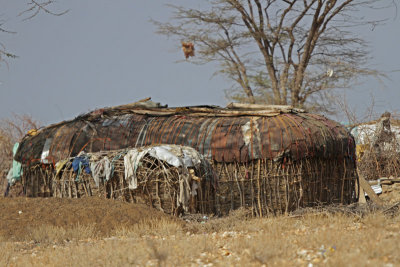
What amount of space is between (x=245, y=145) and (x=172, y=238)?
503 centimetres

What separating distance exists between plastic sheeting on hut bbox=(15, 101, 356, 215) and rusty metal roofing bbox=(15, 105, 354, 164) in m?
0.02

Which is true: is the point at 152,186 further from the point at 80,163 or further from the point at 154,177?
the point at 80,163

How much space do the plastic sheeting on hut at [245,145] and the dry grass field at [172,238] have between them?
115cm

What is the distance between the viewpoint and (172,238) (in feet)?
23.0

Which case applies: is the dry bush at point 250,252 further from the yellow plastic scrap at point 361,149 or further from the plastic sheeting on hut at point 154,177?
the yellow plastic scrap at point 361,149

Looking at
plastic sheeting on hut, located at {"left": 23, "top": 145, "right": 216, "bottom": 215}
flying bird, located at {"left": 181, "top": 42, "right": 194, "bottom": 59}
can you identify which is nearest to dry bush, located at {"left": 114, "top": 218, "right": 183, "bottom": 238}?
plastic sheeting on hut, located at {"left": 23, "top": 145, "right": 216, "bottom": 215}

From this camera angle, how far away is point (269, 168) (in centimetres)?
1165

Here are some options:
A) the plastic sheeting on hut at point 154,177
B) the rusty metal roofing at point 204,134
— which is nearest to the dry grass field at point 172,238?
the plastic sheeting on hut at point 154,177

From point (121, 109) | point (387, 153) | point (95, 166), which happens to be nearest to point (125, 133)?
point (121, 109)

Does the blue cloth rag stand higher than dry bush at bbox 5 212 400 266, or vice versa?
the blue cloth rag

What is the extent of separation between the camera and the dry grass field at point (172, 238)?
516 cm

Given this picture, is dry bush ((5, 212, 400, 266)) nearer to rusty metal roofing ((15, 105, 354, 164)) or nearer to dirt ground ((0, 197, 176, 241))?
dirt ground ((0, 197, 176, 241))

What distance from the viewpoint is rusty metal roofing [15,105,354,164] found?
11.7 meters

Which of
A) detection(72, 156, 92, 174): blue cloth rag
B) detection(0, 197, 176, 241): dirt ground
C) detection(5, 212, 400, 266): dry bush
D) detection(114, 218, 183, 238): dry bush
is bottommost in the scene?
detection(114, 218, 183, 238): dry bush
